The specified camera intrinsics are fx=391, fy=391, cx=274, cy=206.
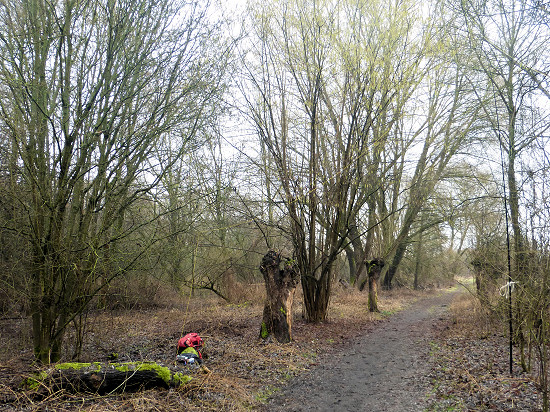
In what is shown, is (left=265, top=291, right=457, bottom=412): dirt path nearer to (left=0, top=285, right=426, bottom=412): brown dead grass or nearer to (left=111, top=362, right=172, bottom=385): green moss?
(left=0, top=285, right=426, bottom=412): brown dead grass

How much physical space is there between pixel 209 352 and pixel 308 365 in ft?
5.64

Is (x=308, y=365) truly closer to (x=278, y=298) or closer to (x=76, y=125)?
(x=278, y=298)

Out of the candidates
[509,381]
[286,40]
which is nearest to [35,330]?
[509,381]

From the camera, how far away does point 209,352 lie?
6797 mm

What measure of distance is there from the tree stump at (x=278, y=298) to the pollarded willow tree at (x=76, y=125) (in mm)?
2869

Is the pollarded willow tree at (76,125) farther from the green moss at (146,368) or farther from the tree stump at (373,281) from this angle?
the tree stump at (373,281)

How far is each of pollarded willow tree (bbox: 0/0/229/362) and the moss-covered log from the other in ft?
4.36

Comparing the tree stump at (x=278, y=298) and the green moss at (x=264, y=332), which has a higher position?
the tree stump at (x=278, y=298)

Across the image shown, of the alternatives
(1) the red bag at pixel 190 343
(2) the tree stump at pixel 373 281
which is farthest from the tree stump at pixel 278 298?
(2) the tree stump at pixel 373 281

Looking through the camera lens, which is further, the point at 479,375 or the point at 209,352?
the point at 209,352

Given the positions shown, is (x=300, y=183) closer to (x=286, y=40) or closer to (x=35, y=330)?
(x=286, y=40)

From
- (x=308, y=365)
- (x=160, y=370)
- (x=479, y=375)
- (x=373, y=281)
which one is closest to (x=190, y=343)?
(x=160, y=370)

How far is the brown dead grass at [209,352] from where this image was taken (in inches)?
159

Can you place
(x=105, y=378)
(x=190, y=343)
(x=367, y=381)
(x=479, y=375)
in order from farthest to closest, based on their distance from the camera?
(x=190, y=343) → (x=367, y=381) → (x=479, y=375) → (x=105, y=378)
